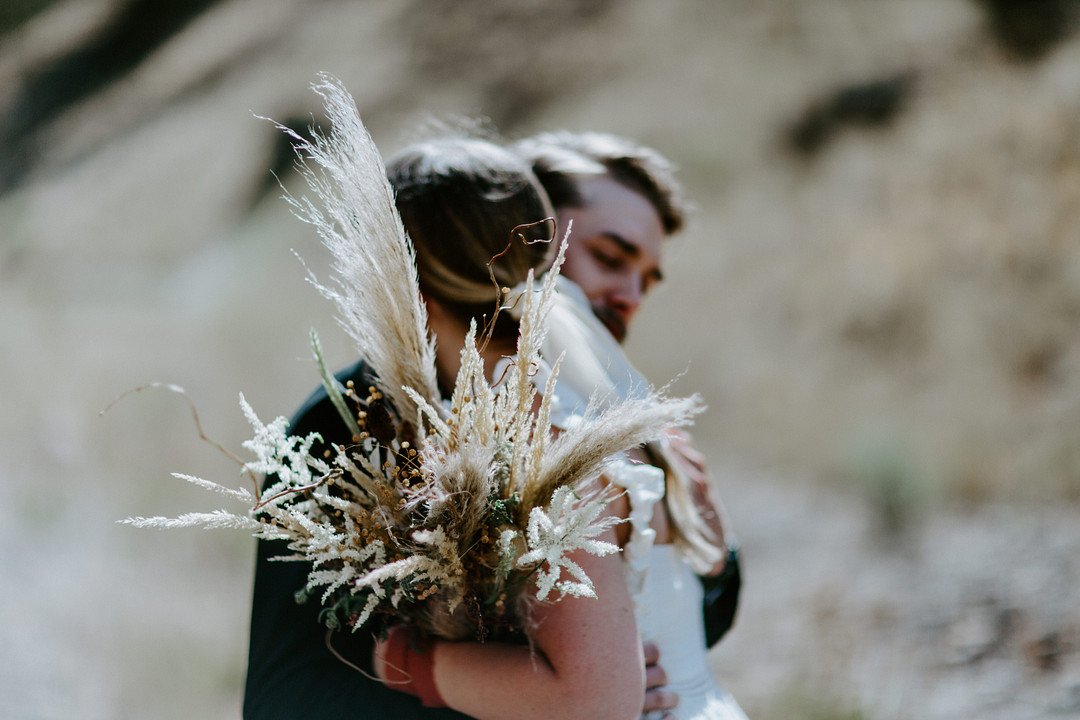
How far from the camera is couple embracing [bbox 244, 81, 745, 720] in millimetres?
1339

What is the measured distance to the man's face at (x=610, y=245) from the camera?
82.7 inches

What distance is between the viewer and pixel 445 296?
60.6 inches

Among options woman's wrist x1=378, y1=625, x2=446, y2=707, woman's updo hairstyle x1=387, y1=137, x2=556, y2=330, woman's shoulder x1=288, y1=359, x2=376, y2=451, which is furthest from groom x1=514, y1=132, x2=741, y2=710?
woman's wrist x1=378, y1=625, x2=446, y2=707

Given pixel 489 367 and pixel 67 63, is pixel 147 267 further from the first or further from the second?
pixel 489 367

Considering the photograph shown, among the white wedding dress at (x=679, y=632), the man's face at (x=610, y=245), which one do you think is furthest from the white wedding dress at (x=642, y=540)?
the man's face at (x=610, y=245)

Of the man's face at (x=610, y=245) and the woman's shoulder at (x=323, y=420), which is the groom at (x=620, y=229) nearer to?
the man's face at (x=610, y=245)

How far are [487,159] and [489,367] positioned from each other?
350 millimetres

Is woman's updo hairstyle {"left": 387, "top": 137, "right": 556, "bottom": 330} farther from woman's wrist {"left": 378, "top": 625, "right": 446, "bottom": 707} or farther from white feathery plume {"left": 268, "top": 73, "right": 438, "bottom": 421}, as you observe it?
woman's wrist {"left": 378, "top": 625, "right": 446, "bottom": 707}

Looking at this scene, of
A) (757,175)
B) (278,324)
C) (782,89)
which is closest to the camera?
(278,324)

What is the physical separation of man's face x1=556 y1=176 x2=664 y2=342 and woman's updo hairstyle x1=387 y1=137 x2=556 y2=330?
1.80 ft

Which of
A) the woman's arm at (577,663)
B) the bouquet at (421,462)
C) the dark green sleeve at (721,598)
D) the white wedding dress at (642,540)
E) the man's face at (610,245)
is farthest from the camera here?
the dark green sleeve at (721,598)

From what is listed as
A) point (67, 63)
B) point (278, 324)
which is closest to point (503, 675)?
point (278, 324)

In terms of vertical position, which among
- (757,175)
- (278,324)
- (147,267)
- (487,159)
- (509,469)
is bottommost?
(509,469)

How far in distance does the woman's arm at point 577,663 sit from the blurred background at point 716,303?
111cm
